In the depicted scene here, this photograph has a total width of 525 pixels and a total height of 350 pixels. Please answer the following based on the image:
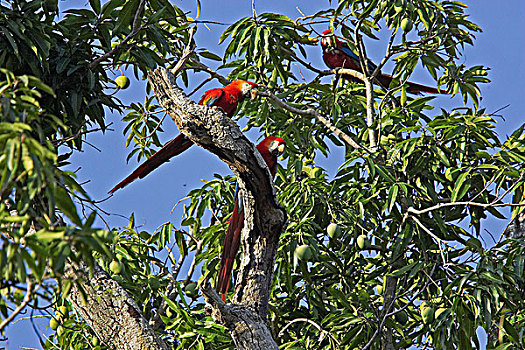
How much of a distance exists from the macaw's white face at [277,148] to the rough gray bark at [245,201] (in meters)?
0.97

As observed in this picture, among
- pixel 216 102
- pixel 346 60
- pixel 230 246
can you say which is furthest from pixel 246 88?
pixel 346 60

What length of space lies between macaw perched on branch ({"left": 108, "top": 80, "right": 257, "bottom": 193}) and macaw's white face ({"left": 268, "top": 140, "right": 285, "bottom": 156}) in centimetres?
31

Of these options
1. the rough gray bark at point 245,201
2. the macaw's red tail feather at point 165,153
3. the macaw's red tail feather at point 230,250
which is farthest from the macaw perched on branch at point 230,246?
the macaw's red tail feather at point 165,153

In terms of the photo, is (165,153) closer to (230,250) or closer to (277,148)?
(230,250)

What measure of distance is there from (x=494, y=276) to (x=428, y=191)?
0.71 metres

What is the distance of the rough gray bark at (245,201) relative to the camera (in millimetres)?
2189

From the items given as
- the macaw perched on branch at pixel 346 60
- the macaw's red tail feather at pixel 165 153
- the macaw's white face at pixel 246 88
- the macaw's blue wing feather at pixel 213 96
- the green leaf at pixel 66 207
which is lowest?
the green leaf at pixel 66 207

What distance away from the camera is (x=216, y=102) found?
11.4 feet

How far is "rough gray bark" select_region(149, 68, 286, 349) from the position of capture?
7.18 ft

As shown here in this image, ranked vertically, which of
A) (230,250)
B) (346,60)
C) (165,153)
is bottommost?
(230,250)

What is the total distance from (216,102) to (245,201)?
1.25 metres

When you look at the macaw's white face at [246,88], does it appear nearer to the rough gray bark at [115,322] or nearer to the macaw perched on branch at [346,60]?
the macaw perched on branch at [346,60]

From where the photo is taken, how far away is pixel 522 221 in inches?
120

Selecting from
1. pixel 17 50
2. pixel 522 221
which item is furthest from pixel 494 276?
pixel 17 50
